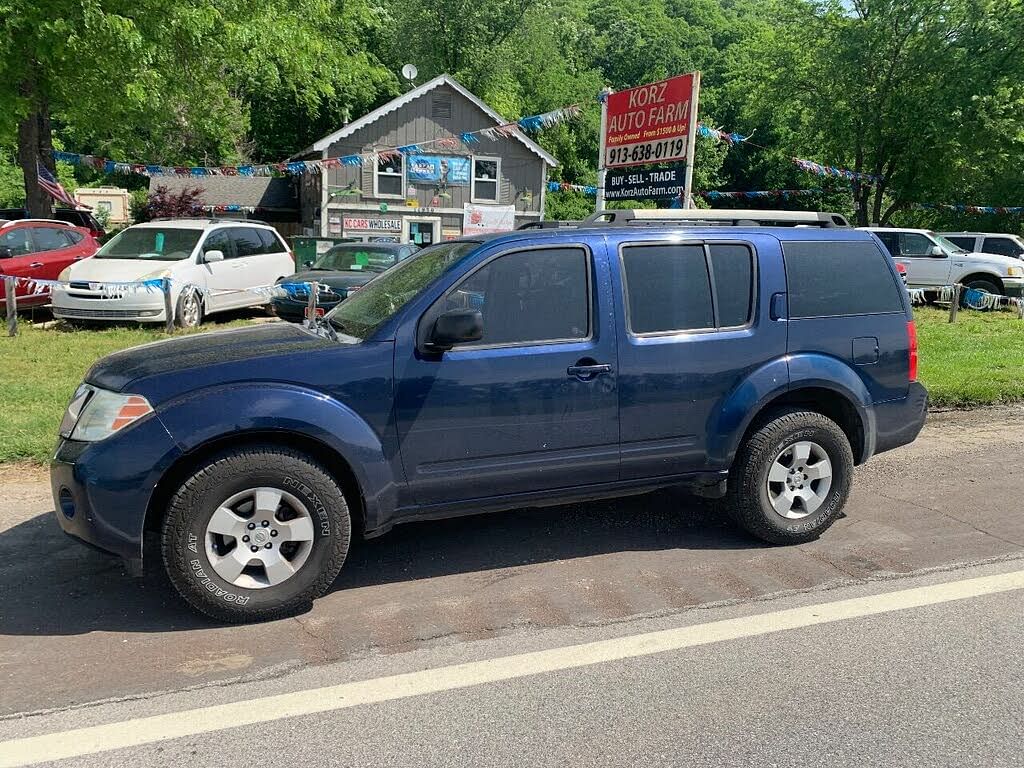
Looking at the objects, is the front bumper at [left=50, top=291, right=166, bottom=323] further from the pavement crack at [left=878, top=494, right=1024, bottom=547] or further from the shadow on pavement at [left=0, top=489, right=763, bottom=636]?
the pavement crack at [left=878, top=494, right=1024, bottom=547]

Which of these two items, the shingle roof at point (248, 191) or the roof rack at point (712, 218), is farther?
the shingle roof at point (248, 191)

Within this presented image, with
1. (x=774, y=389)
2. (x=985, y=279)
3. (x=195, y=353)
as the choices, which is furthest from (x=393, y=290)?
(x=985, y=279)

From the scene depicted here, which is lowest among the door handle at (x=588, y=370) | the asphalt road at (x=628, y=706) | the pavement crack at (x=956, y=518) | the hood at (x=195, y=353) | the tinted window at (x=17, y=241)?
the asphalt road at (x=628, y=706)

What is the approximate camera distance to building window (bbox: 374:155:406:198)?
30.8 m

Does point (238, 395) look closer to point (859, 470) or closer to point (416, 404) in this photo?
point (416, 404)

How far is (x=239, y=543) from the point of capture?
3.99 metres

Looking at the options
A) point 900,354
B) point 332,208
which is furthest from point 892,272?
point 332,208

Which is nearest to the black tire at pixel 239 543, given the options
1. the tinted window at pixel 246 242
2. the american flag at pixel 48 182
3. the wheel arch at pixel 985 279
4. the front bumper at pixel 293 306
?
the front bumper at pixel 293 306

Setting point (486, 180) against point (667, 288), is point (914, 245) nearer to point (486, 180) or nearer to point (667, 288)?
point (486, 180)

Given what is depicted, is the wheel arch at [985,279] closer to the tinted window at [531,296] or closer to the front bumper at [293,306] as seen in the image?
the front bumper at [293,306]

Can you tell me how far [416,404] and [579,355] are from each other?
0.87 metres

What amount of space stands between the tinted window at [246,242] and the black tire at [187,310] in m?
1.57

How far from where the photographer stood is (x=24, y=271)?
13.6m

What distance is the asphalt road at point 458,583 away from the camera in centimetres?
363
